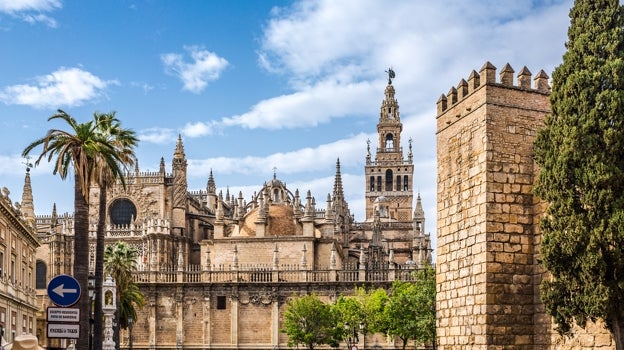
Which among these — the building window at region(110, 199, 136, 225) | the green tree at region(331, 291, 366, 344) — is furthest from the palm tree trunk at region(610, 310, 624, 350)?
the building window at region(110, 199, 136, 225)

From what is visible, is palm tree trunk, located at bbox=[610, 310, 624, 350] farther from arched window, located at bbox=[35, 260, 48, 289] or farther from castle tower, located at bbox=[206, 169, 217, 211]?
castle tower, located at bbox=[206, 169, 217, 211]

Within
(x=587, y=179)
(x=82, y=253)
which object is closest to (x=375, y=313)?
(x=82, y=253)

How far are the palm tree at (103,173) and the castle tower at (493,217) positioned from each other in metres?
13.6

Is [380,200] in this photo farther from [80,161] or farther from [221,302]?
[80,161]

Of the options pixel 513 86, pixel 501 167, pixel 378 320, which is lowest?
pixel 378 320

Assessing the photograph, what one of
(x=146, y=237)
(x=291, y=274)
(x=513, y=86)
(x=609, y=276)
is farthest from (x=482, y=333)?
(x=146, y=237)

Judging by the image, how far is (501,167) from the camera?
18.1 m

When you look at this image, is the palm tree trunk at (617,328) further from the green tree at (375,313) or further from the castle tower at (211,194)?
the castle tower at (211,194)

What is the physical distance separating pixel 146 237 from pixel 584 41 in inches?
2192

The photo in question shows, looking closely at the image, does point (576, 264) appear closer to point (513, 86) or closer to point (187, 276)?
point (513, 86)

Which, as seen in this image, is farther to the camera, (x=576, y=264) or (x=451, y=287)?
(x=451, y=287)

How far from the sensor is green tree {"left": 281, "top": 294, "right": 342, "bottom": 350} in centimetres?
5456

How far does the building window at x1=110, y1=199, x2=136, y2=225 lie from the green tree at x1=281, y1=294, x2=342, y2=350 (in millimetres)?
23265

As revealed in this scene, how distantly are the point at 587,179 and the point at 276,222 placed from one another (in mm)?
51151
